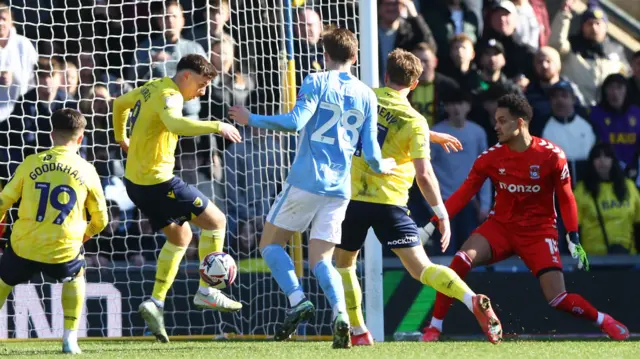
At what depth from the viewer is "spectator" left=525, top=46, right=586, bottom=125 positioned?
10000 mm

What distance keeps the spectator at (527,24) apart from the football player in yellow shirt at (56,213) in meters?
5.12

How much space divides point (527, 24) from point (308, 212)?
4.86 m

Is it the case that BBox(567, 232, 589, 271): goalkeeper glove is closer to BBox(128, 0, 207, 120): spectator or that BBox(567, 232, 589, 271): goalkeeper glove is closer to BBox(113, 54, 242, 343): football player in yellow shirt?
BBox(113, 54, 242, 343): football player in yellow shirt

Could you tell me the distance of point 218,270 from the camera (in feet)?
23.7

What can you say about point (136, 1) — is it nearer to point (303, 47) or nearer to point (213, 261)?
point (303, 47)

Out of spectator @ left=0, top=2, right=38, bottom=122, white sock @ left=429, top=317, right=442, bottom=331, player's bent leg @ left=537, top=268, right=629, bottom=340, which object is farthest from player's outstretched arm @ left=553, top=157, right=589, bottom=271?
spectator @ left=0, top=2, right=38, bottom=122

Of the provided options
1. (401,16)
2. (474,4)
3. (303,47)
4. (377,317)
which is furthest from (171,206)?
(474,4)

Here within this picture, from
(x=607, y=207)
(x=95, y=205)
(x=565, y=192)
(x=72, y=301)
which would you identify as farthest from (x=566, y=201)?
(x=72, y=301)

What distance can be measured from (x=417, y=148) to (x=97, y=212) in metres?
1.94

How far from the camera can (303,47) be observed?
931cm

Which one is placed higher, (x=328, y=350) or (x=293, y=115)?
(x=293, y=115)

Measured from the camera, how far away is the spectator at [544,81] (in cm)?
1000

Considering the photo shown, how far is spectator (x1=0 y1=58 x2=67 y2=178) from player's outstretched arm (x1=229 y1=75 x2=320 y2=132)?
12.3ft

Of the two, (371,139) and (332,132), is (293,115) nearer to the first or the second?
(332,132)
